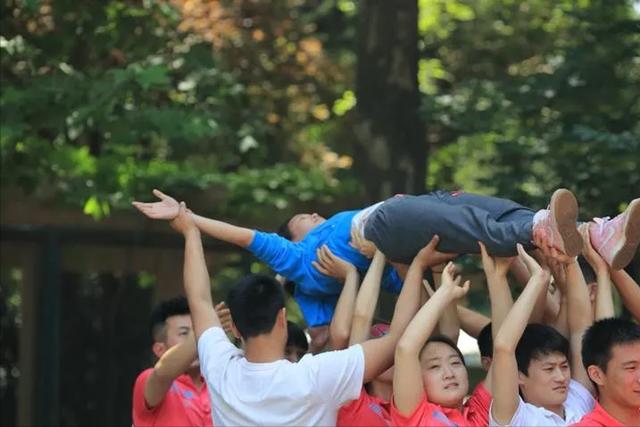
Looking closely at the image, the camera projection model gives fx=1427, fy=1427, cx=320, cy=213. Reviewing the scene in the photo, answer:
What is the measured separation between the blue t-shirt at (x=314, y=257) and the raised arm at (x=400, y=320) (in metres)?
0.47

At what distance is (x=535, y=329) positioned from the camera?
4.68 metres

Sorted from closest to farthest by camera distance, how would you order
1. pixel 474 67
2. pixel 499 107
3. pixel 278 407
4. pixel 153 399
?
1. pixel 278 407
2. pixel 153 399
3. pixel 499 107
4. pixel 474 67

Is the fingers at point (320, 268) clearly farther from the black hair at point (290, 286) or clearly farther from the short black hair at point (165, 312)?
the short black hair at point (165, 312)

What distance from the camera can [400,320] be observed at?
4.61m

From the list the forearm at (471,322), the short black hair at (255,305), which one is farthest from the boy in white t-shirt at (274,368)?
the forearm at (471,322)

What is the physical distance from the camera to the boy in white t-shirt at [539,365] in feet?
14.3

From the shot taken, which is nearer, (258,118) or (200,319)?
(200,319)

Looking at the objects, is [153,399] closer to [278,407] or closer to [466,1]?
[278,407]

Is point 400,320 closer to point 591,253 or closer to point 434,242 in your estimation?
point 434,242

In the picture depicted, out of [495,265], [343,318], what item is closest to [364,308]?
[343,318]

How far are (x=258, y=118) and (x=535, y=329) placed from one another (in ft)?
16.2

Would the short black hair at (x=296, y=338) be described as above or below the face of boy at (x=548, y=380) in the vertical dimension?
below

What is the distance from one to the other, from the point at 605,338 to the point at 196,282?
1370 mm

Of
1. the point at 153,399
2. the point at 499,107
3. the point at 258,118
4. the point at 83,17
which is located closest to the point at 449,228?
the point at 153,399
